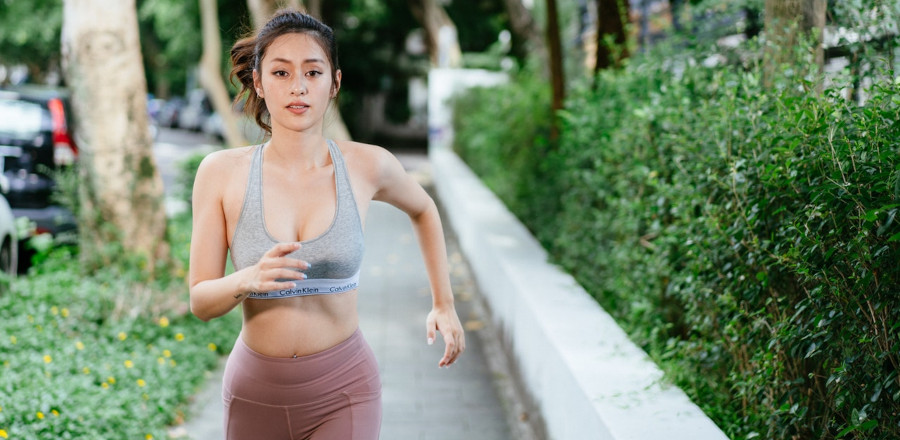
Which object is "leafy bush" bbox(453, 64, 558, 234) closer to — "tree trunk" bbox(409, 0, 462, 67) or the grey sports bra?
the grey sports bra

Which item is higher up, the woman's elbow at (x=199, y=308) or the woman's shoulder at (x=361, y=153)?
the woman's shoulder at (x=361, y=153)

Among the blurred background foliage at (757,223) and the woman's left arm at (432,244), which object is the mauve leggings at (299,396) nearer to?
the woman's left arm at (432,244)

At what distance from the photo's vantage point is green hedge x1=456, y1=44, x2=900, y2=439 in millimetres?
2732

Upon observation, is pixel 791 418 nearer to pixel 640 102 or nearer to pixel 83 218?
pixel 640 102

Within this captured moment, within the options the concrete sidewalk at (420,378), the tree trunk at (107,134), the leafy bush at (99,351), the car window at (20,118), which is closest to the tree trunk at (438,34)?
the car window at (20,118)

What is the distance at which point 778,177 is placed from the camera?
3.31m

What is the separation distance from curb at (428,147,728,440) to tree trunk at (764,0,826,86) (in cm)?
153

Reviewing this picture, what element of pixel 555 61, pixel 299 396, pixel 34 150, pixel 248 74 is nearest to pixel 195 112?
pixel 34 150

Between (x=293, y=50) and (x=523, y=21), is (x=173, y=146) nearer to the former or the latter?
(x=523, y=21)

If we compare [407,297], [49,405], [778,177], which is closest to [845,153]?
[778,177]

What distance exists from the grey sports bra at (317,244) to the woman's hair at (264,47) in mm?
248

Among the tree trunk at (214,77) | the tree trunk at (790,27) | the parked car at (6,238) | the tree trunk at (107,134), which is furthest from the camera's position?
the tree trunk at (214,77)

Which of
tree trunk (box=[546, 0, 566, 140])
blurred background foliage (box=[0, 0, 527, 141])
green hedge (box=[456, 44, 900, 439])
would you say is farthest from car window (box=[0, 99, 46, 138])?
blurred background foliage (box=[0, 0, 527, 141])

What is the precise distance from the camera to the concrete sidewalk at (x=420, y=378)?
543 cm
